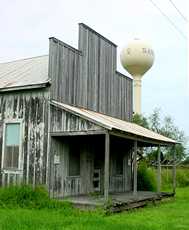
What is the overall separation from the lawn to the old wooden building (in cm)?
144

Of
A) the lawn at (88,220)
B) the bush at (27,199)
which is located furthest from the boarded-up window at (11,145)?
the lawn at (88,220)

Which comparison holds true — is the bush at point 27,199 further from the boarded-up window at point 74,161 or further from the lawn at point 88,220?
the boarded-up window at point 74,161

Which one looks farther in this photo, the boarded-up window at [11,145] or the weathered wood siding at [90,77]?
the boarded-up window at [11,145]

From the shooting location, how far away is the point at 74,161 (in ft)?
55.9

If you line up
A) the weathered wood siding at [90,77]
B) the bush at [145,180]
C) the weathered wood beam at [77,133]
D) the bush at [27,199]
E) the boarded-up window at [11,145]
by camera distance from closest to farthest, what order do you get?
the bush at [27,199], the weathered wood beam at [77,133], the weathered wood siding at [90,77], the boarded-up window at [11,145], the bush at [145,180]

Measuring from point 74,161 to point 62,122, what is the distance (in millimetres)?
2396

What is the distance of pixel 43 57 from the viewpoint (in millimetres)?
20516

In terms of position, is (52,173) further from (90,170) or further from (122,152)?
(122,152)

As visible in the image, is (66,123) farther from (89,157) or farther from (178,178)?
(178,178)

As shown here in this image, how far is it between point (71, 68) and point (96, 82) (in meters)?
2.10

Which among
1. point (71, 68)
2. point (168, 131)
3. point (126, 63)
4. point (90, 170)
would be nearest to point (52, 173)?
point (90, 170)

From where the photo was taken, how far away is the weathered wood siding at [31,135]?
1561 centimetres

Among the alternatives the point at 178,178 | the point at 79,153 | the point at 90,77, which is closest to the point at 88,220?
the point at 79,153

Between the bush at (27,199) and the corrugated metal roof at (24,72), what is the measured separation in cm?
401
